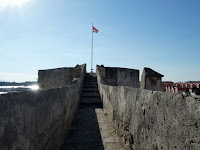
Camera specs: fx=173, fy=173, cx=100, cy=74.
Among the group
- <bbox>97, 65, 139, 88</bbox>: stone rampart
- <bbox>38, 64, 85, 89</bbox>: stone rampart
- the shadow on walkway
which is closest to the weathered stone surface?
<bbox>97, 65, 139, 88</bbox>: stone rampart

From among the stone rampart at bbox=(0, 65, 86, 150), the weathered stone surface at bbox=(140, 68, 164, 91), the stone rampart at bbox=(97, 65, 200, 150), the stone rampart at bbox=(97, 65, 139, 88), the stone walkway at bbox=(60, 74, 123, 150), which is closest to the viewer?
the stone rampart at bbox=(97, 65, 200, 150)

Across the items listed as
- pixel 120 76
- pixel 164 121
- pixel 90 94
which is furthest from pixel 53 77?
pixel 164 121

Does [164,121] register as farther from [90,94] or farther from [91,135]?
[90,94]

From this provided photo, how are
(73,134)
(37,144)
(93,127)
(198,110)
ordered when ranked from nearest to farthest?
(198,110) → (37,144) → (73,134) → (93,127)

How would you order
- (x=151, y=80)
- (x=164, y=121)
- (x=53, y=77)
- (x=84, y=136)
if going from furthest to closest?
(x=53, y=77) < (x=151, y=80) < (x=84, y=136) < (x=164, y=121)

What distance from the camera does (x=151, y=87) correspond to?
11680 millimetres

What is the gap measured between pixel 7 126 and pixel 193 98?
140 centimetres

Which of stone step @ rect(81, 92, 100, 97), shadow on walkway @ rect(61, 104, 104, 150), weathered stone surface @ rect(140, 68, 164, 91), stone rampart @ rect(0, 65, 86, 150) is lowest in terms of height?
shadow on walkway @ rect(61, 104, 104, 150)

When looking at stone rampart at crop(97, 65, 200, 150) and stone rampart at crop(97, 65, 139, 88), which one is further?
stone rampart at crop(97, 65, 139, 88)

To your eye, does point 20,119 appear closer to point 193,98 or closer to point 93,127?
point 193,98

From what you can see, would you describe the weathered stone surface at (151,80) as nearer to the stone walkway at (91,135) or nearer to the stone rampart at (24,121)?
the stone walkway at (91,135)

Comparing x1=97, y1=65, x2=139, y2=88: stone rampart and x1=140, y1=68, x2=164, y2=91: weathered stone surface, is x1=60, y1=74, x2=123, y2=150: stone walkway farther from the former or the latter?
x1=97, y1=65, x2=139, y2=88: stone rampart

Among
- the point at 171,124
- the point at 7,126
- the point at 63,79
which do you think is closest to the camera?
the point at 7,126

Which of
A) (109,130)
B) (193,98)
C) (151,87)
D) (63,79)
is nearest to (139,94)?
(193,98)
